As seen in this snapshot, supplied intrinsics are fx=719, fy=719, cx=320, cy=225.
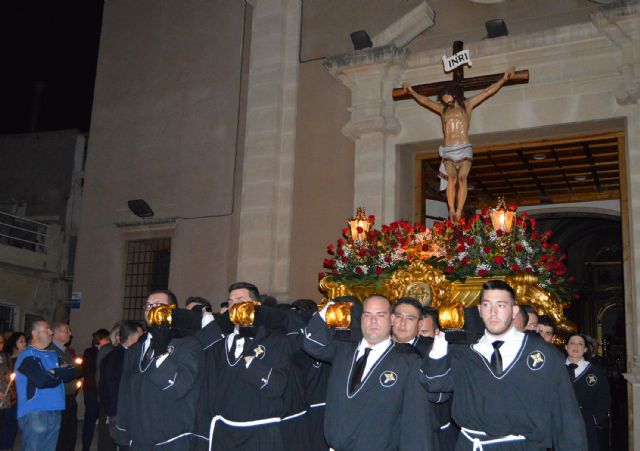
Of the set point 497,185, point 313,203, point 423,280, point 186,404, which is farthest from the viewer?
point 497,185

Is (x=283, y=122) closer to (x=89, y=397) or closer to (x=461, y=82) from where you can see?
(x=461, y=82)

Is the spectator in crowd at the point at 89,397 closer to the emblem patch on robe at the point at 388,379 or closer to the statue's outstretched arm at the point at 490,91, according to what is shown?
the statue's outstretched arm at the point at 490,91

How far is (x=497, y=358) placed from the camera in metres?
4.11

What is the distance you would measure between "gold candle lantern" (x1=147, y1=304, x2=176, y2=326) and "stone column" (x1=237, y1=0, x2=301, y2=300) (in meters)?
5.69

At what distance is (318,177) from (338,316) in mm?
6429

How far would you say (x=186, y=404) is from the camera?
5203 mm

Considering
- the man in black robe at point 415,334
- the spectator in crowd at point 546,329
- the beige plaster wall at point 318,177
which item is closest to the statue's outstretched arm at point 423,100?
the beige plaster wall at point 318,177

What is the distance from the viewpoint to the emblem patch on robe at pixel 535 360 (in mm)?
4030

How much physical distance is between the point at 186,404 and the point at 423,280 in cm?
254

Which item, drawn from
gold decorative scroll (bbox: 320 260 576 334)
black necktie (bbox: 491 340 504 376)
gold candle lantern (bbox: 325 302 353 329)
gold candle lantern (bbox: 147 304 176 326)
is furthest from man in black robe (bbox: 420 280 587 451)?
gold decorative scroll (bbox: 320 260 576 334)

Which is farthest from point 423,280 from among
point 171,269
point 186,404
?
point 171,269

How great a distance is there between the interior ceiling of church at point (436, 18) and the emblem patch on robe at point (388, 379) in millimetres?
7021

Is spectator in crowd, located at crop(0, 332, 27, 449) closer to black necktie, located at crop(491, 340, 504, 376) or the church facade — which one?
the church facade

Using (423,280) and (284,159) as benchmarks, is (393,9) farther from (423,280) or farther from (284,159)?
(423,280)
